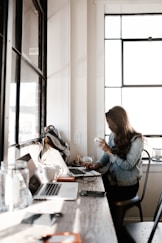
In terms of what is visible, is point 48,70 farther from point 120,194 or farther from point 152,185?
point 152,185

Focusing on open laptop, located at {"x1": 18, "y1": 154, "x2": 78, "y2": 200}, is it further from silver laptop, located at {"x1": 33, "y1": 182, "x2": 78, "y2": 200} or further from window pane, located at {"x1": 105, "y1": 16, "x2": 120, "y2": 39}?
window pane, located at {"x1": 105, "y1": 16, "x2": 120, "y2": 39}

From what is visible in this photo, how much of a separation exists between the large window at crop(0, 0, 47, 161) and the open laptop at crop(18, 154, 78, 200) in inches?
8.5

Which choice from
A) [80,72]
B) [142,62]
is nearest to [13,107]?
[80,72]

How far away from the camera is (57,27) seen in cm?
282

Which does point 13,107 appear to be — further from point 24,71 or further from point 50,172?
point 50,172

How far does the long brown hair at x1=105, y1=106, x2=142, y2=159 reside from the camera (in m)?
2.29

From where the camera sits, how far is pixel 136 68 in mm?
3047

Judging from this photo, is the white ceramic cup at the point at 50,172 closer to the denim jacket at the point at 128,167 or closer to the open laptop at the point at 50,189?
the open laptop at the point at 50,189

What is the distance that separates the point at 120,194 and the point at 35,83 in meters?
1.31

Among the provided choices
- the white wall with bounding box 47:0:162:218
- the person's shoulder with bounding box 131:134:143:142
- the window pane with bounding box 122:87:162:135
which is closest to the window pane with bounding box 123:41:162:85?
the window pane with bounding box 122:87:162:135

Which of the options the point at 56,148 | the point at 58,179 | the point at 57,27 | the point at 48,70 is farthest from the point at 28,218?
the point at 57,27

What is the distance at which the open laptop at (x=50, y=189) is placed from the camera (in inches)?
56.7

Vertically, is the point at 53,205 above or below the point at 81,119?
below

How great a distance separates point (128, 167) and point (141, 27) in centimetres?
182
